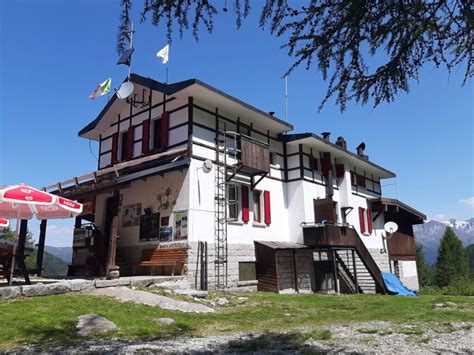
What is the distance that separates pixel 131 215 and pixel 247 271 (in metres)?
5.36

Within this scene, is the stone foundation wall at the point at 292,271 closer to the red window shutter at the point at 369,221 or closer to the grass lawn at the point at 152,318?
the grass lawn at the point at 152,318

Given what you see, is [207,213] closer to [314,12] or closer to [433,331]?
[433,331]

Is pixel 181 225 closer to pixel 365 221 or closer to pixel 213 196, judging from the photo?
pixel 213 196

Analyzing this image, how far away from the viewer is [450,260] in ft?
147

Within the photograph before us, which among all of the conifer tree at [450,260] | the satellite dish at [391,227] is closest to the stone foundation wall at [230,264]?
the satellite dish at [391,227]

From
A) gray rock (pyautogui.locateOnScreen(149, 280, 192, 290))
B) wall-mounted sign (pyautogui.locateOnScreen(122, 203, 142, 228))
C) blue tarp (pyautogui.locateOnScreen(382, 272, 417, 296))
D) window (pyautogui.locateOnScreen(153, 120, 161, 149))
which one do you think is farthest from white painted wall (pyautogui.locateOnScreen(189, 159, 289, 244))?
blue tarp (pyautogui.locateOnScreen(382, 272, 417, 296))

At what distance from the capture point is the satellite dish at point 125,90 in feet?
53.7

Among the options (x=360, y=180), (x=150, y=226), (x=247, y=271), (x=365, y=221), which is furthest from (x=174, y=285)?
(x=360, y=180)

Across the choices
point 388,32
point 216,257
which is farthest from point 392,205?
point 388,32

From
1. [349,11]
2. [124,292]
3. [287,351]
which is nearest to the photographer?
[349,11]

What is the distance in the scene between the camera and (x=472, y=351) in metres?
5.26

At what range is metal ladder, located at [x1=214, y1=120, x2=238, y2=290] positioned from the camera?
14.9 m

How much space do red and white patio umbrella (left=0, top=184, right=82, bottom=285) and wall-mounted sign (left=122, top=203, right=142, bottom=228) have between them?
4775mm

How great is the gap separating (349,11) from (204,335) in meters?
5.28
